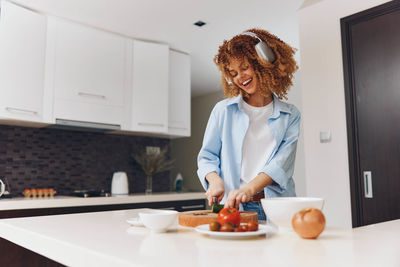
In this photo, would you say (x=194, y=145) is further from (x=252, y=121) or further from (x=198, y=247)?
(x=198, y=247)

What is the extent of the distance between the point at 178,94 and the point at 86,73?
0.99 metres

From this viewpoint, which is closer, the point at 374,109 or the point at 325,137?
the point at 374,109

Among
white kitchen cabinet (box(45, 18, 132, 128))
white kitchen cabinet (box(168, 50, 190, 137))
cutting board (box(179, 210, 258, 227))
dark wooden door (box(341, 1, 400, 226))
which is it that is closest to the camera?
cutting board (box(179, 210, 258, 227))

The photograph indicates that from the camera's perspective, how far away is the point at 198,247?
80 cm

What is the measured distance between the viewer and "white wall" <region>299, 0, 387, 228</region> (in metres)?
2.67

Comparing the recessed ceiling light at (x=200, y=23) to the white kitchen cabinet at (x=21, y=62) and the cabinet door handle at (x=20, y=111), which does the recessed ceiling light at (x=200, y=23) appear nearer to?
the white kitchen cabinet at (x=21, y=62)

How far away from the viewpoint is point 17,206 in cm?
253

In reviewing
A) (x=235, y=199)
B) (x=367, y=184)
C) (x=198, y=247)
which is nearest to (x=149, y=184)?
(x=367, y=184)

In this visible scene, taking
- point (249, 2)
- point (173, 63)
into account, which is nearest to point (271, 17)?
point (249, 2)

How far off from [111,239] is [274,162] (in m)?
0.71

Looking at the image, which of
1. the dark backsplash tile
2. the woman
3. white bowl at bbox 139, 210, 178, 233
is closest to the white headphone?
the woman

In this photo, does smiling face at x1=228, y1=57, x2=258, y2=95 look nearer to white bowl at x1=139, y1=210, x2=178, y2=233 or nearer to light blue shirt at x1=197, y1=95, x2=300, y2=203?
light blue shirt at x1=197, y1=95, x2=300, y2=203

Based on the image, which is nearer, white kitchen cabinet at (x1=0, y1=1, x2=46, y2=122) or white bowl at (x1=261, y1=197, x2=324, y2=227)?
white bowl at (x1=261, y1=197, x2=324, y2=227)

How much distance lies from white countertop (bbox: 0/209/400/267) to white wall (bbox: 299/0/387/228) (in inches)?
61.6
